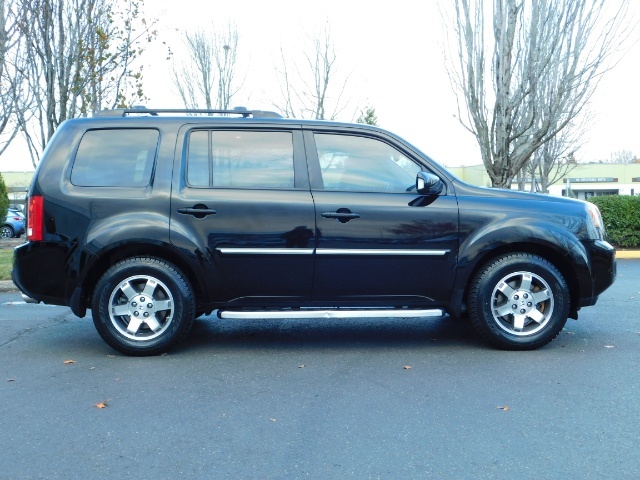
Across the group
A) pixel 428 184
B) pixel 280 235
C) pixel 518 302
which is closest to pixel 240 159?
pixel 280 235

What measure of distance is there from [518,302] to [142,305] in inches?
120

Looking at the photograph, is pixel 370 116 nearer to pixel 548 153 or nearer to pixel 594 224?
pixel 548 153

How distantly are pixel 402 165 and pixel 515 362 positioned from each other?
183 centimetres

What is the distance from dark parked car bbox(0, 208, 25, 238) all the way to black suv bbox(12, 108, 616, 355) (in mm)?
21479

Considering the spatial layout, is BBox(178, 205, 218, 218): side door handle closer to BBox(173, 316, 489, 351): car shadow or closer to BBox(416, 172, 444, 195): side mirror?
BBox(173, 316, 489, 351): car shadow

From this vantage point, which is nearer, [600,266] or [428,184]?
[428,184]

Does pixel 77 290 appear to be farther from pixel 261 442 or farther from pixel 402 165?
pixel 402 165

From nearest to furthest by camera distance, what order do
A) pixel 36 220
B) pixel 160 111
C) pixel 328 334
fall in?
pixel 36 220 < pixel 160 111 < pixel 328 334

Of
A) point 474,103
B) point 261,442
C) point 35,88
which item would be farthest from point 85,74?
point 261,442

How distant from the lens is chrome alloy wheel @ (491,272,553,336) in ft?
17.3

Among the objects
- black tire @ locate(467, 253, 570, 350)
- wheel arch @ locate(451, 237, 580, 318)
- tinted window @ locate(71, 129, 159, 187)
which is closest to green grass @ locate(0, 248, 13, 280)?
tinted window @ locate(71, 129, 159, 187)

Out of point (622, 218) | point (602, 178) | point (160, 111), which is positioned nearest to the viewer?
point (160, 111)

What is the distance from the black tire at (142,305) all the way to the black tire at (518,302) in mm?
2367

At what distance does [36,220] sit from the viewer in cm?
511
